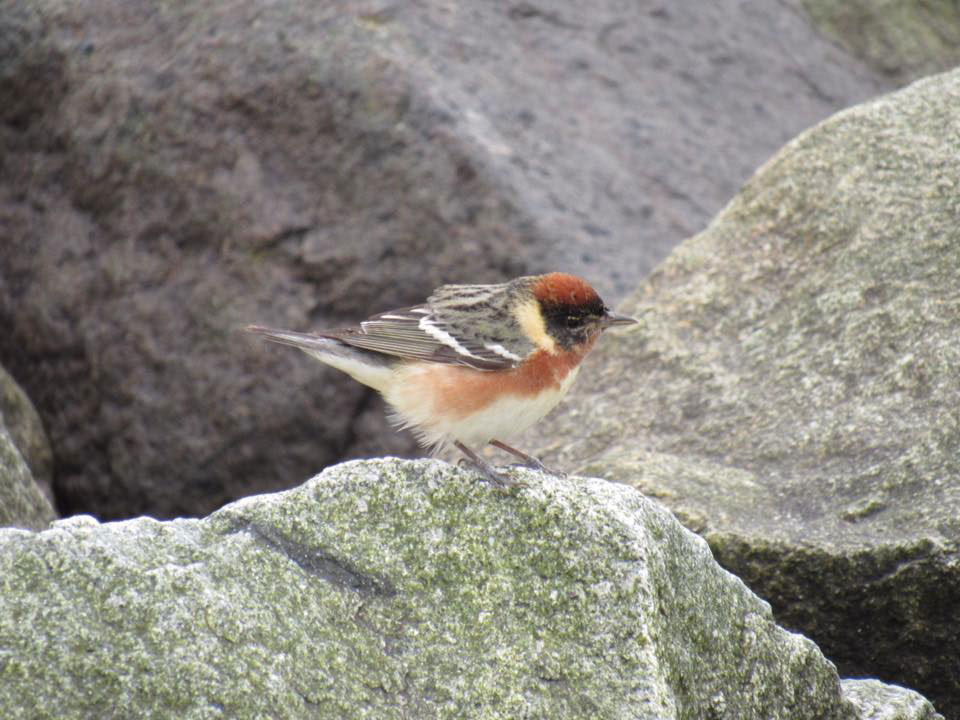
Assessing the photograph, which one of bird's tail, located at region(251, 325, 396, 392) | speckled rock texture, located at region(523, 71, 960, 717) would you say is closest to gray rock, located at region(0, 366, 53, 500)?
bird's tail, located at region(251, 325, 396, 392)

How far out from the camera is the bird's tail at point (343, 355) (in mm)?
5648

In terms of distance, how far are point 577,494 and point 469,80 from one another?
488 cm

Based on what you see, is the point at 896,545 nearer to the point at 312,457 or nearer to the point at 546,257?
the point at 546,257

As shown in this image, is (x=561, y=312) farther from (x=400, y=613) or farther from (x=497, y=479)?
(x=400, y=613)

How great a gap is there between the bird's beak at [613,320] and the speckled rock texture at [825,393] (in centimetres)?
58

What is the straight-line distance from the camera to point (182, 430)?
790cm

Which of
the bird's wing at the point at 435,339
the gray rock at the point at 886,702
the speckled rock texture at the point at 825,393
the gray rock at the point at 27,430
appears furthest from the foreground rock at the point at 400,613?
the gray rock at the point at 27,430

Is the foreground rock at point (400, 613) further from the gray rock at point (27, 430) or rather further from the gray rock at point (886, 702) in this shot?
the gray rock at point (27, 430)

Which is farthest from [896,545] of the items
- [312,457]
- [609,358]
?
[312,457]

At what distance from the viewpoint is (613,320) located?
5.71 m

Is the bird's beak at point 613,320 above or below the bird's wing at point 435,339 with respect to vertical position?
above

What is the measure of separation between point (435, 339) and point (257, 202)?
2.73 metres

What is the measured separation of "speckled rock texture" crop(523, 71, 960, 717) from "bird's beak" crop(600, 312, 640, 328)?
0.58 metres

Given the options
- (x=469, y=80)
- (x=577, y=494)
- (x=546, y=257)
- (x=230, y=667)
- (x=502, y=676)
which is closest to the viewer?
(x=230, y=667)
